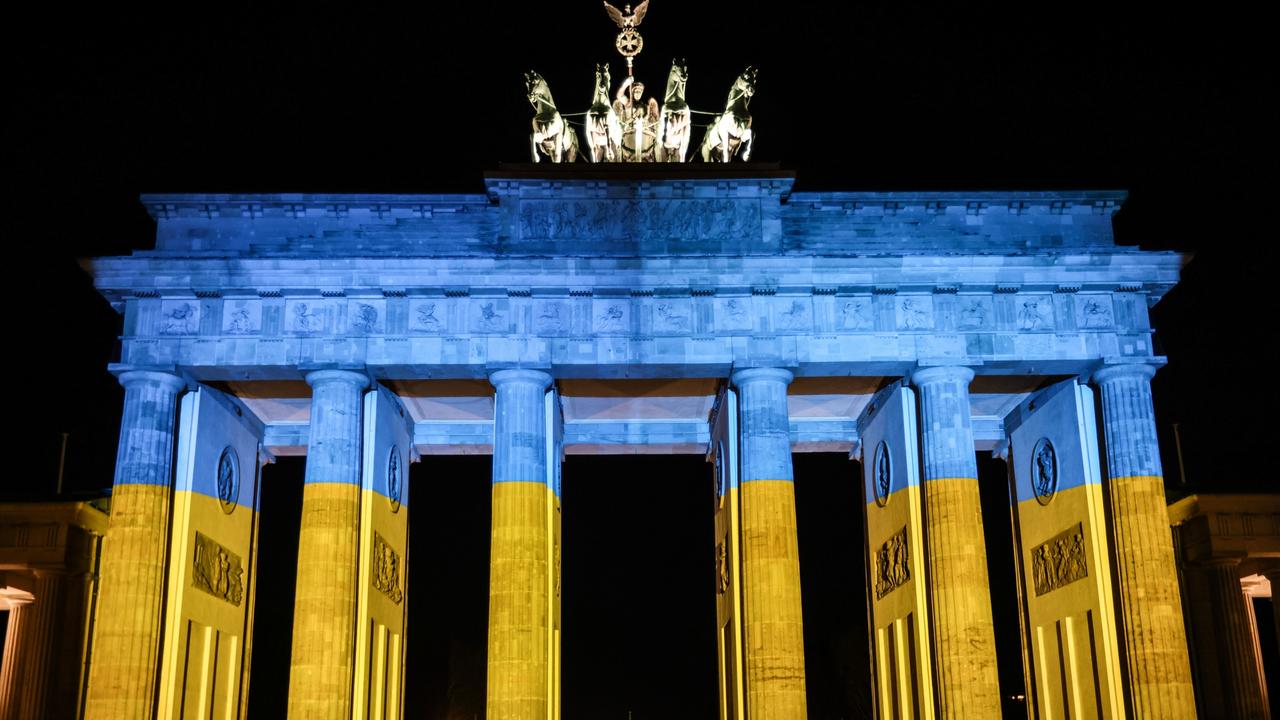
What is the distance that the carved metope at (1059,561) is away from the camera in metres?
31.5

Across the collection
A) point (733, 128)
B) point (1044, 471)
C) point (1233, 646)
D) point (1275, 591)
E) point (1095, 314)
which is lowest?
point (1233, 646)

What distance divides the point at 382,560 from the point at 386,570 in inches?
24.4

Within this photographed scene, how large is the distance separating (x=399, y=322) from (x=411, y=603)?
20880 mm

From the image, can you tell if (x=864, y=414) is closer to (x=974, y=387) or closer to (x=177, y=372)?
(x=974, y=387)

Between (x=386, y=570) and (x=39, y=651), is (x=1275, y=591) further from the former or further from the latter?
(x=39, y=651)

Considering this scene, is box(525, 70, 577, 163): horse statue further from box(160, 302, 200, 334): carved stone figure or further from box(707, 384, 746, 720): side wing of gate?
box(160, 302, 200, 334): carved stone figure

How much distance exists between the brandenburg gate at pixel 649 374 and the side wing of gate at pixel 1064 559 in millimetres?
113

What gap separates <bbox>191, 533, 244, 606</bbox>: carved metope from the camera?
31.1 meters

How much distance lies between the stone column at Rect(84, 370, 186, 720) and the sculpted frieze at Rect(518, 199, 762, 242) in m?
10.3

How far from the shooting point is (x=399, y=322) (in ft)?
102

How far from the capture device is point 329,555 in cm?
2955

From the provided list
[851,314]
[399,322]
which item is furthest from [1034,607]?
[399,322]

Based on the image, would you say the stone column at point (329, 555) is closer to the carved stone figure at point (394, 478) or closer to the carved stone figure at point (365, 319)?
the carved stone figure at point (365, 319)

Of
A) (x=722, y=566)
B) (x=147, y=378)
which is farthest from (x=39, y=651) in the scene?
(x=722, y=566)
